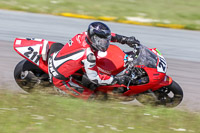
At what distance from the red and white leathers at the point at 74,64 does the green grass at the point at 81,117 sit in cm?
36

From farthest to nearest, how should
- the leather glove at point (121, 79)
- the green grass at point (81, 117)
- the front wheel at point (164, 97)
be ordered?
the front wheel at point (164, 97) < the leather glove at point (121, 79) < the green grass at point (81, 117)

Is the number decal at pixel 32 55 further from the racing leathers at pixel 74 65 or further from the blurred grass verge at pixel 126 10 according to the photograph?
the blurred grass verge at pixel 126 10

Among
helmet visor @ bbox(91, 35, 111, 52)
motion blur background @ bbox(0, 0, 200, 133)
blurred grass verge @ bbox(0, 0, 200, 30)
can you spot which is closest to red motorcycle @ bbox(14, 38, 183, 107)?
motion blur background @ bbox(0, 0, 200, 133)

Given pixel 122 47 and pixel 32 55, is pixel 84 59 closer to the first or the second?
pixel 32 55

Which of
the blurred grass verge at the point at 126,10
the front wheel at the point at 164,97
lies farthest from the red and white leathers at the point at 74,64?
the blurred grass verge at the point at 126,10

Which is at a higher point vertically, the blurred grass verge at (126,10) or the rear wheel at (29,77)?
the blurred grass verge at (126,10)

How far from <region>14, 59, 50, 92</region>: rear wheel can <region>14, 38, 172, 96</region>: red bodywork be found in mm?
208

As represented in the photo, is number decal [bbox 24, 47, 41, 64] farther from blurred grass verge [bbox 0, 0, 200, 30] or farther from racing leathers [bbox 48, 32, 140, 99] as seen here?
blurred grass verge [bbox 0, 0, 200, 30]

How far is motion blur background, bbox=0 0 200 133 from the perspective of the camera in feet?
15.5

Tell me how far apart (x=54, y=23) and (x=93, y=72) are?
6.50 meters

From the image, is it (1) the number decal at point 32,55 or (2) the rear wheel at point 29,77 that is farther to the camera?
(2) the rear wheel at point 29,77

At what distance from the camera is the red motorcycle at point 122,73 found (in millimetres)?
5875

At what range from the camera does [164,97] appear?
20.3 feet

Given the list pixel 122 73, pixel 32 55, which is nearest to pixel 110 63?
pixel 122 73
